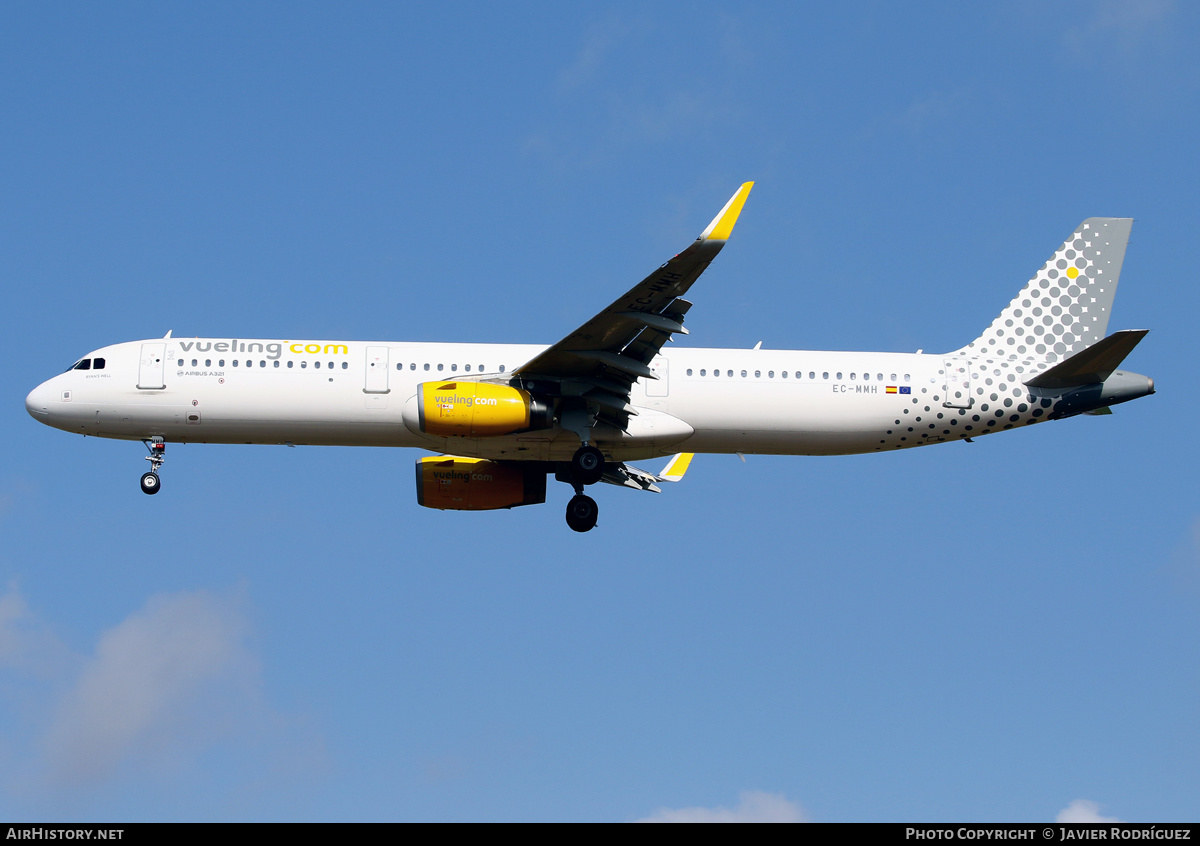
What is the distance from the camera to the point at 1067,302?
3500 centimetres

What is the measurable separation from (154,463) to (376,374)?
6.25 meters

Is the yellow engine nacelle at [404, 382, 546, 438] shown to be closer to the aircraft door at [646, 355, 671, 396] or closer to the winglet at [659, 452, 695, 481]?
the aircraft door at [646, 355, 671, 396]

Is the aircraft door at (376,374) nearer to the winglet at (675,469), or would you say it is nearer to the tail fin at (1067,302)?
the winglet at (675,469)

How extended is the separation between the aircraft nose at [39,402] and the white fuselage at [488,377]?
4 cm

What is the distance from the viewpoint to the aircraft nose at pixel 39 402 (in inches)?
1276

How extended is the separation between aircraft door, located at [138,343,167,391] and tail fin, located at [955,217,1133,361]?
20.5 metres

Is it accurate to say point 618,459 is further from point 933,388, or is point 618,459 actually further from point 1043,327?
point 1043,327

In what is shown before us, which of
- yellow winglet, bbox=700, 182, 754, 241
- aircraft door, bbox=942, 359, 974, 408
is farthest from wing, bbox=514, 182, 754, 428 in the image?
aircraft door, bbox=942, 359, 974, 408

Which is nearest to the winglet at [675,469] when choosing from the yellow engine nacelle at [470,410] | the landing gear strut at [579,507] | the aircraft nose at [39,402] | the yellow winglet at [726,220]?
the landing gear strut at [579,507]

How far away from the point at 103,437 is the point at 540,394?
1139cm

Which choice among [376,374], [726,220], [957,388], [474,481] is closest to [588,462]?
[474,481]

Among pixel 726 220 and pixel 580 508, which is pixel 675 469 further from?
pixel 726 220

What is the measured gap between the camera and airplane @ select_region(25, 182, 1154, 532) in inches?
1204

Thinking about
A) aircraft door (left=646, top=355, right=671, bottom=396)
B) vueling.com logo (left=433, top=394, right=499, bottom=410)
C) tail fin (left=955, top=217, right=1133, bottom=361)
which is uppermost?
tail fin (left=955, top=217, right=1133, bottom=361)
